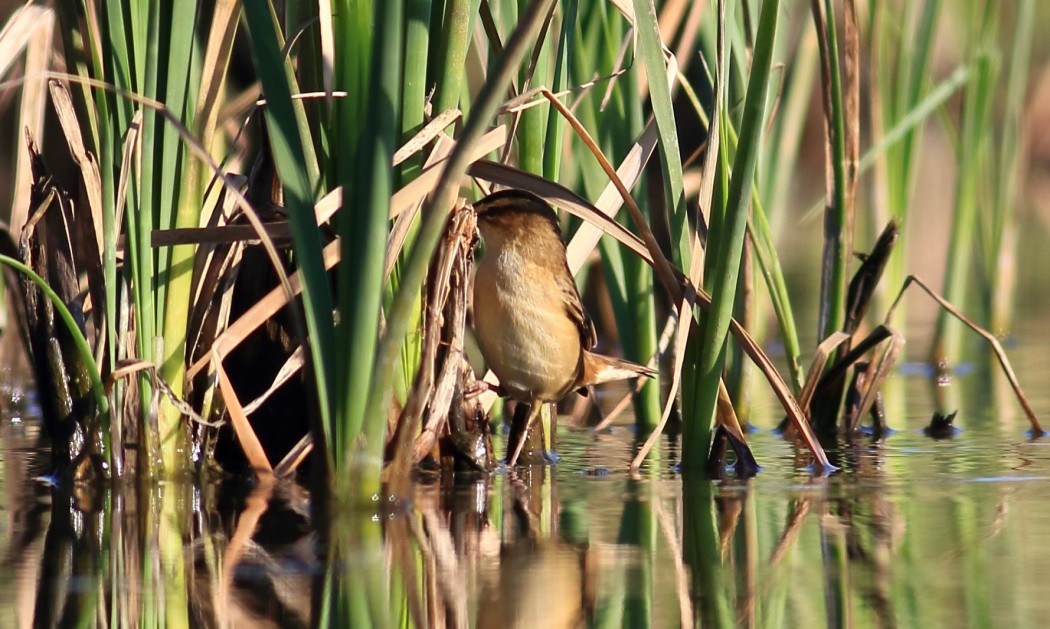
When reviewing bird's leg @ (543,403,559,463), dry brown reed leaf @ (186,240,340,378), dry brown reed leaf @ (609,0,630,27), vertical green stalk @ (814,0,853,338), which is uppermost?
dry brown reed leaf @ (609,0,630,27)

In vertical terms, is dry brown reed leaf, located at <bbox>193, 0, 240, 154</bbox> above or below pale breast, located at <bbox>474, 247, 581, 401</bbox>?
above

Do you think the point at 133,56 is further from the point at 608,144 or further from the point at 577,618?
the point at 577,618

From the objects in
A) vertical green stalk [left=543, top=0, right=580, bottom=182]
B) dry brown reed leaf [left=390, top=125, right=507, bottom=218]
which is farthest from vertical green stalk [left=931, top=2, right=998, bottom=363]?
dry brown reed leaf [left=390, top=125, right=507, bottom=218]

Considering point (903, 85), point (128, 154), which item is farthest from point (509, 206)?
point (903, 85)

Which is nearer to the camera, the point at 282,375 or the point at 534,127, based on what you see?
the point at 282,375

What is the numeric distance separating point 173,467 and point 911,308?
230 inches

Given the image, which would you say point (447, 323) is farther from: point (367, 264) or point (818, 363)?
point (818, 363)

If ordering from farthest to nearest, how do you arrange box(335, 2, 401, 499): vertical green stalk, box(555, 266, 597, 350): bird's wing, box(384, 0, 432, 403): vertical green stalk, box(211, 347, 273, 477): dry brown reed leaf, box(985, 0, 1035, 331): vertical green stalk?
box(985, 0, 1035, 331): vertical green stalk
box(555, 266, 597, 350): bird's wing
box(211, 347, 273, 477): dry brown reed leaf
box(384, 0, 432, 403): vertical green stalk
box(335, 2, 401, 499): vertical green stalk

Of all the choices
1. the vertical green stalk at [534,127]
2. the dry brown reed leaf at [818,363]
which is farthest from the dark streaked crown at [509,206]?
the dry brown reed leaf at [818,363]

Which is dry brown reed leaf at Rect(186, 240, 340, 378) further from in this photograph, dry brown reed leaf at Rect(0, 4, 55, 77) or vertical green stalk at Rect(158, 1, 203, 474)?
dry brown reed leaf at Rect(0, 4, 55, 77)

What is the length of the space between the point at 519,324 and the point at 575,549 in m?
1.13

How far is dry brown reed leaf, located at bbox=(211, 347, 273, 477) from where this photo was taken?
12.6ft

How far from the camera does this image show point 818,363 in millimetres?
4820

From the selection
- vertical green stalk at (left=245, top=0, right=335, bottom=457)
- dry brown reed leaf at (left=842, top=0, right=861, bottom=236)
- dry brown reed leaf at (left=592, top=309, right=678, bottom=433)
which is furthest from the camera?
dry brown reed leaf at (left=842, top=0, right=861, bottom=236)
